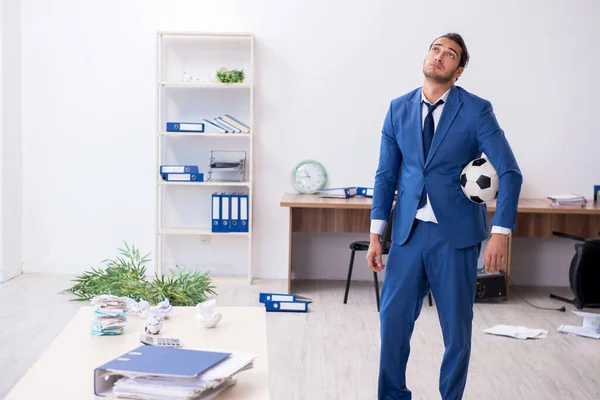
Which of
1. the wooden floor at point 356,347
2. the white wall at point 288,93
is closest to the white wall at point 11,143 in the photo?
the white wall at point 288,93

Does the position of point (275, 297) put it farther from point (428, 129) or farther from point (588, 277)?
point (428, 129)

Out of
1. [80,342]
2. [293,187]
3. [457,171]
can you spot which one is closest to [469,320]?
[457,171]

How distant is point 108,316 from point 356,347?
201cm

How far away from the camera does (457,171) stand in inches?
117

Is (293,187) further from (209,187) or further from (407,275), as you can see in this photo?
(407,275)

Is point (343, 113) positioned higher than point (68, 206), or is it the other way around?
point (343, 113)

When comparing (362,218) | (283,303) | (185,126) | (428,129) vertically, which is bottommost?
(283,303)

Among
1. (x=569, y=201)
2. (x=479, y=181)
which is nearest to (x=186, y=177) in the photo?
(x=569, y=201)

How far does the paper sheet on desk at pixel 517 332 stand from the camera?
453cm

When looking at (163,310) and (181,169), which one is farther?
(181,169)

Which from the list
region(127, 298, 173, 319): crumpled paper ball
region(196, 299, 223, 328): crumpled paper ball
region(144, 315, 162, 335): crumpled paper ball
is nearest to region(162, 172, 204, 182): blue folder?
region(127, 298, 173, 319): crumpled paper ball

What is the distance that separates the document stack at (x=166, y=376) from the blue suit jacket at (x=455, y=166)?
1.19 metres

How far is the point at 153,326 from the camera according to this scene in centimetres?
252

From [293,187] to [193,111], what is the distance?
38.3 inches
